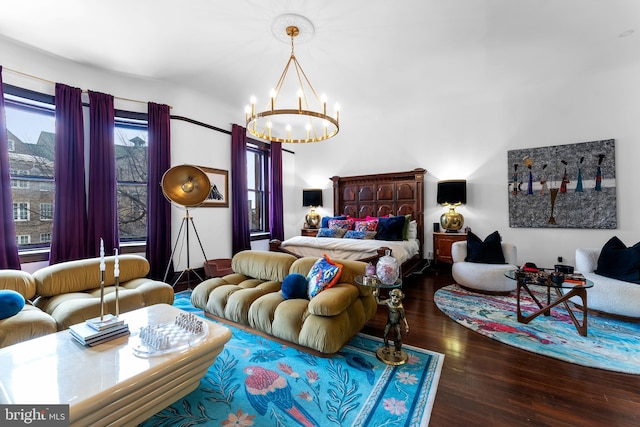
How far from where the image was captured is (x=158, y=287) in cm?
283

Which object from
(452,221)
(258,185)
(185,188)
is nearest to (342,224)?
(452,221)

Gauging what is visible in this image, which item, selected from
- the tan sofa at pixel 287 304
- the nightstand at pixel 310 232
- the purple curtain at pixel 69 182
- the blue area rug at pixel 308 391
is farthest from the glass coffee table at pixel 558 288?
the purple curtain at pixel 69 182

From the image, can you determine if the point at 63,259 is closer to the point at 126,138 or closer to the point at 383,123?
the point at 126,138

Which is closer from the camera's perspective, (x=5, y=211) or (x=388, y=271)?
(x=388, y=271)

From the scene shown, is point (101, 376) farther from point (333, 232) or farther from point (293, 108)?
point (293, 108)

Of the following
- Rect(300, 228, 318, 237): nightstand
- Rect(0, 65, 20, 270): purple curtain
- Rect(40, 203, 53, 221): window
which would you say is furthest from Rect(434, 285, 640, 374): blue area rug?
Rect(40, 203, 53, 221): window

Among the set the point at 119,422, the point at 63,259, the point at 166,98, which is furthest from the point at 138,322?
the point at 166,98

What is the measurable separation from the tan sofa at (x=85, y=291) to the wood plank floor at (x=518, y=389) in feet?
8.65

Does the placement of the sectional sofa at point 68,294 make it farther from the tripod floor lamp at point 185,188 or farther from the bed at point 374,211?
the bed at point 374,211

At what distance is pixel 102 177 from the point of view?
3.69 metres

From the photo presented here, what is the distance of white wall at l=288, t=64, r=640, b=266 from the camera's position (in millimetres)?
4004

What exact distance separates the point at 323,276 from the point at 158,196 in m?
3.15

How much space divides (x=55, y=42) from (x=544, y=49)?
5973 millimetres

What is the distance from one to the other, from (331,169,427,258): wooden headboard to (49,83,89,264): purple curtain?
4.50m
